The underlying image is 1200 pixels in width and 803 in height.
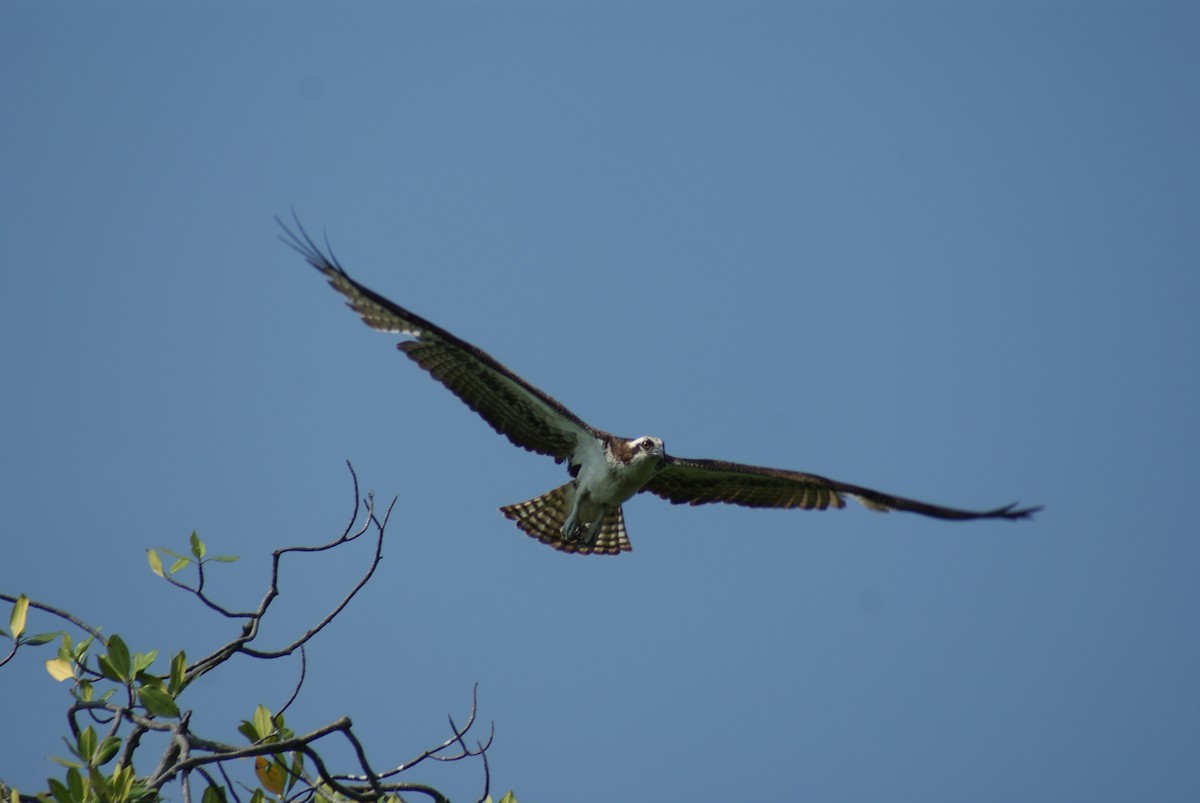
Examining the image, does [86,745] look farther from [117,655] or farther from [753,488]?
[753,488]

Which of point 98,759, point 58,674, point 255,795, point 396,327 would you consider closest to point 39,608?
point 58,674

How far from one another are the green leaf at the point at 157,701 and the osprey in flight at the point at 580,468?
15.6 ft

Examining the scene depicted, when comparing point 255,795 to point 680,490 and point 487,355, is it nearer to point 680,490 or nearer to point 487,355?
point 487,355

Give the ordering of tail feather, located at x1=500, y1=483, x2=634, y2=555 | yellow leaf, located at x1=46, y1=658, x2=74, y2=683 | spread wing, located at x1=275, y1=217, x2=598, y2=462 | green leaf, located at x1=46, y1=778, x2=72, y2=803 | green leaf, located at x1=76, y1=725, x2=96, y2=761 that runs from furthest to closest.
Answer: tail feather, located at x1=500, y1=483, x2=634, y2=555 → spread wing, located at x1=275, y1=217, x2=598, y2=462 → yellow leaf, located at x1=46, y1=658, x2=74, y2=683 → green leaf, located at x1=76, y1=725, x2=96, y2=761 → green leaf, located at x1=46, y1=778, x2=72, y2=803

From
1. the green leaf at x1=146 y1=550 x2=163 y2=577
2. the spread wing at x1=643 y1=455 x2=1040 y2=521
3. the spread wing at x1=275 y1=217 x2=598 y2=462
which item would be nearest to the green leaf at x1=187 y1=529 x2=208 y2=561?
the green leaf at x1=146 y1=550 x2=163 y2=577

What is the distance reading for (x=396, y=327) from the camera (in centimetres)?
940

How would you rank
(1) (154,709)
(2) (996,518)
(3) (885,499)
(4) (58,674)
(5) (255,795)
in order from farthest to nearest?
(3) (885,499) → (2) (996,518) → (4) (58,674) → (5) (255,795) → (1) (154,709)

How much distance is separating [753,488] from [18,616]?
6.96m

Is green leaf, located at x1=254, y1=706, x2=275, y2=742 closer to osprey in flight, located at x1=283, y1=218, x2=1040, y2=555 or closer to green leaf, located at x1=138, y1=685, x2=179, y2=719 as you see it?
green leaf, located at x1=138, y1=685, x2=179, y2=719

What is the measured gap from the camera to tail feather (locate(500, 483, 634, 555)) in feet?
35.9

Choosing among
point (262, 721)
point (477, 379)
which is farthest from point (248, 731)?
point (477, 379)

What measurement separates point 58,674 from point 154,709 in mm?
934

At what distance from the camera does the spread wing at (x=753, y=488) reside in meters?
10.4

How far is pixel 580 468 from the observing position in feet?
34.6
